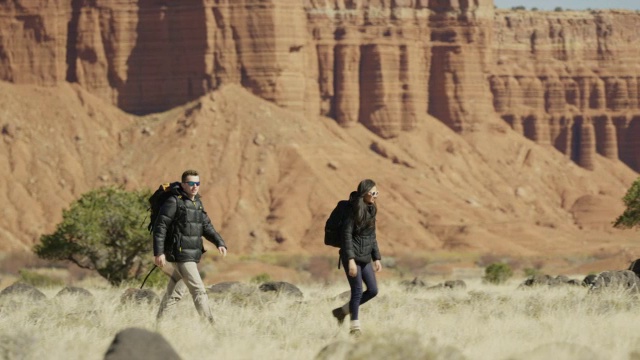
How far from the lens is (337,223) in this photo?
1616cm

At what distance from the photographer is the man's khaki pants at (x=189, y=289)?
16141 mm

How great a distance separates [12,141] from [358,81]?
78.6 feet

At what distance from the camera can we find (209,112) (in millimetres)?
83500

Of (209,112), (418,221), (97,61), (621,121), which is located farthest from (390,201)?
(621,121)

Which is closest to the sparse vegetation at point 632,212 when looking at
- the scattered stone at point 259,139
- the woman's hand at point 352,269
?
the woman's hand at point 352,269

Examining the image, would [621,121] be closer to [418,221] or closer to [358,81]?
[358,81]

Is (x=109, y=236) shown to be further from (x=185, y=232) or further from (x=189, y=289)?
(x=185, y=232)

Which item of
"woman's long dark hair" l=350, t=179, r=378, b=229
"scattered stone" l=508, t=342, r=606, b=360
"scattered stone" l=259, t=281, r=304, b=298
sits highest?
"woman's long dark hair" l=350, t=179, r=378, b=229

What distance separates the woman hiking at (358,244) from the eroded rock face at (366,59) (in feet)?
231

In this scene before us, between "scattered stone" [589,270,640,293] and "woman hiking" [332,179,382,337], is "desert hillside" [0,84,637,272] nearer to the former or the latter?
"scattered stone" [589,270,640,293]

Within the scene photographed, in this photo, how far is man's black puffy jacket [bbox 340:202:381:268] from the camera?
52.4 ft

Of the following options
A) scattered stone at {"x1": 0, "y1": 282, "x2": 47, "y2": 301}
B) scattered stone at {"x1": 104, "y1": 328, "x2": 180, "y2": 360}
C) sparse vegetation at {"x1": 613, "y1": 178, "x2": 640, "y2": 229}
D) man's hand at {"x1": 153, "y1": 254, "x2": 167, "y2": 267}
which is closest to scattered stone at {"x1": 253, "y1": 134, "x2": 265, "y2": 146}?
sparse vegetation at {"x1": 613, "y1": 178, "x2": 640, "y2": 229}

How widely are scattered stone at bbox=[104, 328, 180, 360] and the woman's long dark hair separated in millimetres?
4399

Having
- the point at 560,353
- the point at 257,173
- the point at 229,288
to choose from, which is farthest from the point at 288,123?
the point at 560,353
